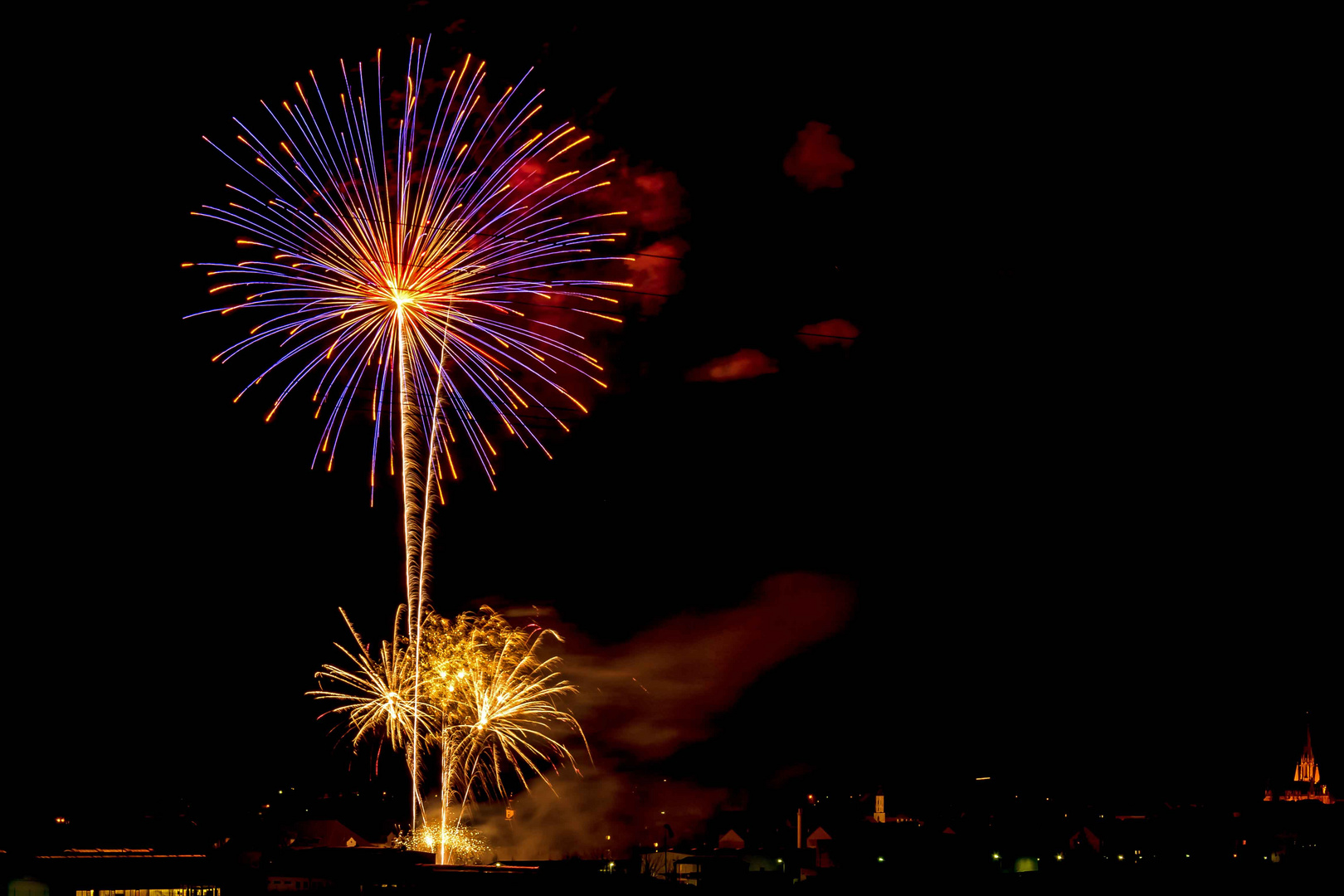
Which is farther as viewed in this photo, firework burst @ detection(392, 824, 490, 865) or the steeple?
the steeple

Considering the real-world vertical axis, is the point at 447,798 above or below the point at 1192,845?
above

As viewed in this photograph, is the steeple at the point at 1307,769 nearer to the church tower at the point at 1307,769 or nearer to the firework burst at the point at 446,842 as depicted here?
the church tower at the point at 1307,769

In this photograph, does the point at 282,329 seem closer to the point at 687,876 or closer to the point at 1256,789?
the point at 687,876

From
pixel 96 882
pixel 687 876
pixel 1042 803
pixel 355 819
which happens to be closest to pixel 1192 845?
pixel 1042 803

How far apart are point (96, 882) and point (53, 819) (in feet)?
95.7

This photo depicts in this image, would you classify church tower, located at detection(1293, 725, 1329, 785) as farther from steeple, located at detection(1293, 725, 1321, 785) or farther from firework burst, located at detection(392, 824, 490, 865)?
firework burst, located at detection(392, 824, 490, 865)

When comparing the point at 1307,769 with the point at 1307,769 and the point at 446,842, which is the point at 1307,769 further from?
the point at 446,842

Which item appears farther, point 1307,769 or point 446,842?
point 1307,769

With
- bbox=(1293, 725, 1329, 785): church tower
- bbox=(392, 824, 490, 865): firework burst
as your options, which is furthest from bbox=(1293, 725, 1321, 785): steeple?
bbox=(392, 824, 490, 865): firework burst

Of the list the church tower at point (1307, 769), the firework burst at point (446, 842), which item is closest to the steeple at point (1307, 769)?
the church tower at point (1307, 769)

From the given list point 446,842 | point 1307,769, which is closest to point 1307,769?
point 1307,769

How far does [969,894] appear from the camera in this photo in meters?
29.4

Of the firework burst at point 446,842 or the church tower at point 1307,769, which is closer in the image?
the firework burst at point 446,842

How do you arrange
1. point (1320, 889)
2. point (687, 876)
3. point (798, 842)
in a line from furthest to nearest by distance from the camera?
point (798, 842)
point (687, 876)
point (1320, 889)
